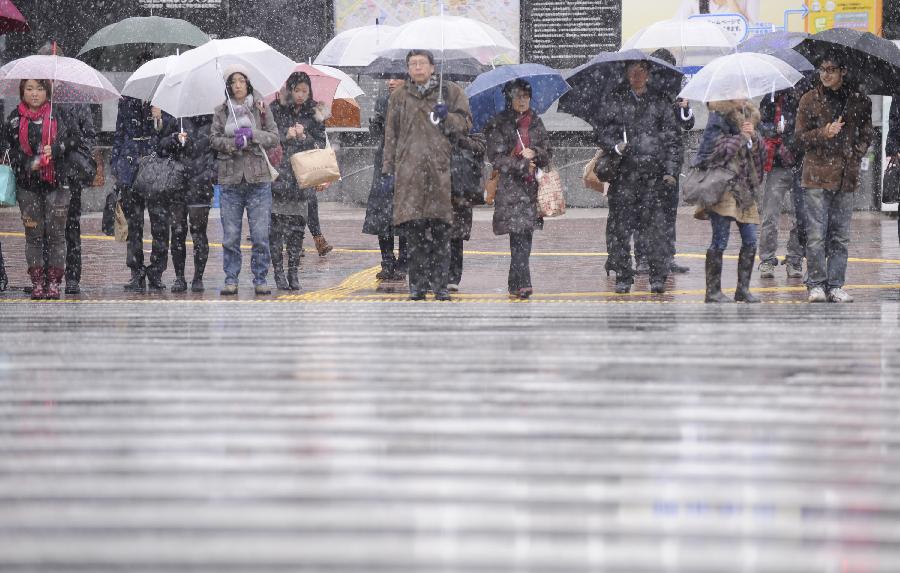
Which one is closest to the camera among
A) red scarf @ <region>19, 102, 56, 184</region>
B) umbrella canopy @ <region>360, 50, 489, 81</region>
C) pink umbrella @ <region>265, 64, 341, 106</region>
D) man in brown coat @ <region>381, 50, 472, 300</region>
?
man in brown coat @ <region>381, 50, 472, 300</region>

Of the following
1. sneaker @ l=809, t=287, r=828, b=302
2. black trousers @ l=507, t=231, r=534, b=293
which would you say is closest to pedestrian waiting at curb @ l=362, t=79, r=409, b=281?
black trousers @ l=507, t=231, r=534, b=293

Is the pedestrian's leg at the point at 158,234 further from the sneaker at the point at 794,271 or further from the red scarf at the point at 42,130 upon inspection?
the sneaker at the point at 794,271

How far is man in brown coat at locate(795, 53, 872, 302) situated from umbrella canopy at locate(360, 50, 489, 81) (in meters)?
2.57

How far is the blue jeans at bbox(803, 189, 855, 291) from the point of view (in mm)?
10203

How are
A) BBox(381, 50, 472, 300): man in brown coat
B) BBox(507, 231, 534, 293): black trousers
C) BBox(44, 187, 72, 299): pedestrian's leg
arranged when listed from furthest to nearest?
BBox(44, 187, 72, 299): pedestrian's leg < BBox(507, 231, 534, 293): black trousers < BBox(381, 50, 472, 300): man in brown coat

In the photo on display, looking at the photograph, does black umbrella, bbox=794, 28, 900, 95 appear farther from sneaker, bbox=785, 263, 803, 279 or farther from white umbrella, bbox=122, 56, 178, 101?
white umbrella, bbox=122, 56, 178, 101

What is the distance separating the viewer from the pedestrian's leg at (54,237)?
1111 cm

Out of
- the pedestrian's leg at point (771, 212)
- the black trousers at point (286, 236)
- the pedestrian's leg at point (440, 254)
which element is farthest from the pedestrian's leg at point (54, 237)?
the pedestrian's leg at point (771, 212)

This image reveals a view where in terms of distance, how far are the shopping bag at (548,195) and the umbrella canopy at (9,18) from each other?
4.14 meters

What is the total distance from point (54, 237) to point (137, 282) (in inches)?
36.9

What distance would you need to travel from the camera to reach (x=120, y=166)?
1168 cm

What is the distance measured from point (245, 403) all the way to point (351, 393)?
1.37 feet

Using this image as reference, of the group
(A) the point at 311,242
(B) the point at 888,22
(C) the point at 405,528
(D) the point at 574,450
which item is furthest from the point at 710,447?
(B) the point at 888,22

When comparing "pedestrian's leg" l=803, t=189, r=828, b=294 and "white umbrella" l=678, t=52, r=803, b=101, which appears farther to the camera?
"pedestrian's leg" l=803, t=189, r=828, b=294
